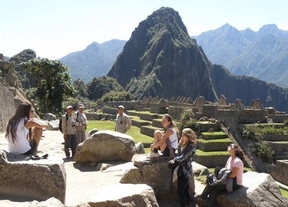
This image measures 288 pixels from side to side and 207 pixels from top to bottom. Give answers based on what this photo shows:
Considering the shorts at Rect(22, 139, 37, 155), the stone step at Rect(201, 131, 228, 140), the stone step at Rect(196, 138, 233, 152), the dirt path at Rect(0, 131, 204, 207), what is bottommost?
the stone step at Rect(196, 138, 233, 152)

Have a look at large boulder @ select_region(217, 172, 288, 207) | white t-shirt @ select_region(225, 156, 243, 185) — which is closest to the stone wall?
large boulder @ select_region(217, 172, 288, 207)

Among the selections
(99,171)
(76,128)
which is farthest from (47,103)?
(99,171)

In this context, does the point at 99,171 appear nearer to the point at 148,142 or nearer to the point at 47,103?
the point at 47,103

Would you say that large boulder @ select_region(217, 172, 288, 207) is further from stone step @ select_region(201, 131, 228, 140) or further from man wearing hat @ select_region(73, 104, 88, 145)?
→ stone step @ select_region(201, 131, 228, 140)

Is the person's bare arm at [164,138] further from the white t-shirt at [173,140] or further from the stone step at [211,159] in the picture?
the stone step at [211,159]

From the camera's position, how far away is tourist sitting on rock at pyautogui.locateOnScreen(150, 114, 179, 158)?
8047mm

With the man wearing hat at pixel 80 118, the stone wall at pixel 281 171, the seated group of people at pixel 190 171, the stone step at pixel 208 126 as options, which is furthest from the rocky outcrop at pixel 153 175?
the stone step at pixel 208 126

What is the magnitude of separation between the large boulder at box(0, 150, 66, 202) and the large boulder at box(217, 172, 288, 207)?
9.94 feet

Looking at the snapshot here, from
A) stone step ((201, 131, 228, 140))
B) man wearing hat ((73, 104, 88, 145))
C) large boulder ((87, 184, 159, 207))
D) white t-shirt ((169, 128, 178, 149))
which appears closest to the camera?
large boulder ((87, 184, 159, 207))

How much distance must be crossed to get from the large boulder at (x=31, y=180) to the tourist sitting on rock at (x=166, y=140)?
7.00 ft

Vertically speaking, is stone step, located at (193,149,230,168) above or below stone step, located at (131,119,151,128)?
below

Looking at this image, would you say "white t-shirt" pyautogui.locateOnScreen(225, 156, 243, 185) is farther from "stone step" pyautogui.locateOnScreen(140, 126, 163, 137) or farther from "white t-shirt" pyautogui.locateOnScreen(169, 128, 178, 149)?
"stone step" pyautogui.locateOnScreen(140, 126, 163, 137)

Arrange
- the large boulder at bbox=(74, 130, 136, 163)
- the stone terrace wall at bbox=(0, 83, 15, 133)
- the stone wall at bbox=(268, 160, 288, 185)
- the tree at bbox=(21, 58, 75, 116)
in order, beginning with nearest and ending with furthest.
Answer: the large boulder at bbox=(74, 130, 136, 163)
the stone terrace wall at bbox=(0, 83, 15, 133)
the tree at bbox=(21, 58, 75, 116)
the stone wall at bbox=(268, 160, 288, 185)

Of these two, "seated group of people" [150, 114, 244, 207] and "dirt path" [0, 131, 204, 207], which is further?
"seated group of people" [150, 114, 244, 207]
